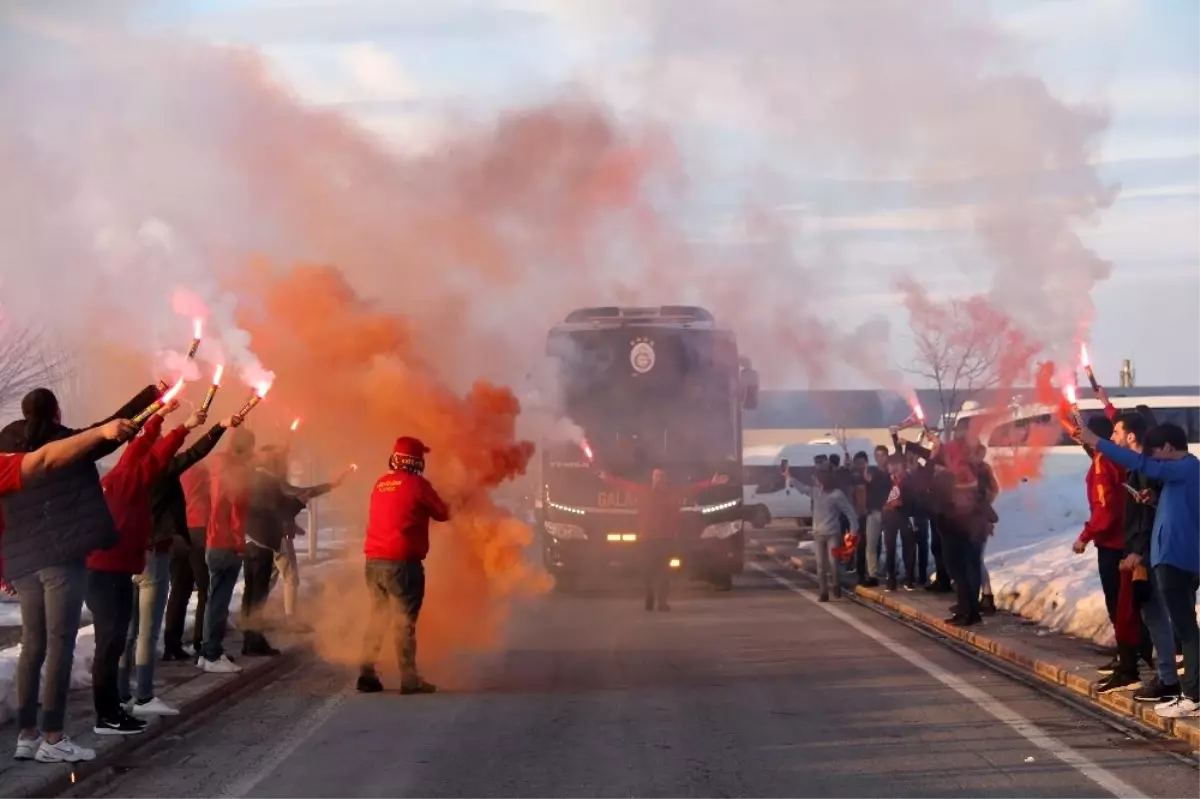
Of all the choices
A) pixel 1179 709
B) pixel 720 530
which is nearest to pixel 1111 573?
pixel 1179 709

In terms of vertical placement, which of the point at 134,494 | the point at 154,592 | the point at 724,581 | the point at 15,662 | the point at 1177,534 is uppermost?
the point at 134,494

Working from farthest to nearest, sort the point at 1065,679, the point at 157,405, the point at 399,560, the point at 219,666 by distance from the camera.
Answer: the point at 219,666 < the point at 1065,679 < the point at 399,560 < the point at 157,405

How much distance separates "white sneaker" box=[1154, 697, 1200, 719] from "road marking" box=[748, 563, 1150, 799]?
0.80 m

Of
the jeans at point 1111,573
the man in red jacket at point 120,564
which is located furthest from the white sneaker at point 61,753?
the jeans at point 1111,573

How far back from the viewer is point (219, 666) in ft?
40.3

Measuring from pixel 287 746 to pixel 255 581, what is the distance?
4622mm

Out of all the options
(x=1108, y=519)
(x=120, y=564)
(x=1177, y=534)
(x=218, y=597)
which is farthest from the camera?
(x=218, y=597)

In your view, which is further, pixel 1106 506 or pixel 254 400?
pixel 1106 506

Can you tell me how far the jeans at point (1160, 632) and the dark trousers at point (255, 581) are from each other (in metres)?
7.68

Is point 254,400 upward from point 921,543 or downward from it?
upward

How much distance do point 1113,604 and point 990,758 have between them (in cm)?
318

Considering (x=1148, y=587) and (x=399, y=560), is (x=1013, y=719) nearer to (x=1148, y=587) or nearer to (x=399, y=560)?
(x=1148, y=587)

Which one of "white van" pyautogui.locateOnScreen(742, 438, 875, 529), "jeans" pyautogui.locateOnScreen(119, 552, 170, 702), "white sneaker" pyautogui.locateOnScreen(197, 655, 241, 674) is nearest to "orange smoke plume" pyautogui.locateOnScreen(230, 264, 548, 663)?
"white sneaker" pyautogui.locateOnScreen(197, 655, 241, 674)

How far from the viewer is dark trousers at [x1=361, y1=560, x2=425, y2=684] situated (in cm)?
1156
